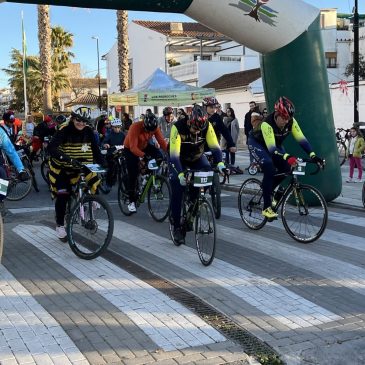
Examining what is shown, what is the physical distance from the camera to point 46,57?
3081cm

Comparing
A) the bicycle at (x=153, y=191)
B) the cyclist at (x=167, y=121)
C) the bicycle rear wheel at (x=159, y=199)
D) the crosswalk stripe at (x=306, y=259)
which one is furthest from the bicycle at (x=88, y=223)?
the cyclist at (x=167, y=121)

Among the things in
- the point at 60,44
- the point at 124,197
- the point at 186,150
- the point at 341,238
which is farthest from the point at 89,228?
the point at 60,44

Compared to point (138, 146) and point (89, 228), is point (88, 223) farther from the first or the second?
point (138, 146)

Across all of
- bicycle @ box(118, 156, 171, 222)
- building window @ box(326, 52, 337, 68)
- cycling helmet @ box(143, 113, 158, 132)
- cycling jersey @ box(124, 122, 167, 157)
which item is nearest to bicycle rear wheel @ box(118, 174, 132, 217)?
bicycle @ box(118, 156, 171, 222)

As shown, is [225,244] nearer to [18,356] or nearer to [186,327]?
[186,327]

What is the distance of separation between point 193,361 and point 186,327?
590 mm

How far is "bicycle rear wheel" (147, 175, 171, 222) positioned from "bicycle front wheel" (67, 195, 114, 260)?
218cm

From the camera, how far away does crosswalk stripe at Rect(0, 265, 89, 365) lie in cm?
367

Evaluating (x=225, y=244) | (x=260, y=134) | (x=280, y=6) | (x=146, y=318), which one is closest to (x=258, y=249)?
(x=225, y=244)

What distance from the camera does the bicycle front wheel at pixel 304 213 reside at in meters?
6.80

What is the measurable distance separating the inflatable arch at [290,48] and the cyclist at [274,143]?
2.13m

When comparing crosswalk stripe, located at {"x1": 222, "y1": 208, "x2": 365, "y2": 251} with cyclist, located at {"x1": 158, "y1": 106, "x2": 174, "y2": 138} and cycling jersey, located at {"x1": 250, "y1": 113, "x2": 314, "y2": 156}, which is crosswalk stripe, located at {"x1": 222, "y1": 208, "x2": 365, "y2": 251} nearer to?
cycling jersey, located at {"x1": 250, "y1": 113, "x2": 314, "y2": 156}

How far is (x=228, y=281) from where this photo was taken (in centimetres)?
541

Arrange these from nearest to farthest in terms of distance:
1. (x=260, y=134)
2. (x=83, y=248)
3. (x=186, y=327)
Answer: (x=186, y=327)
(x=83, y=248)
(x=260, y=134)
